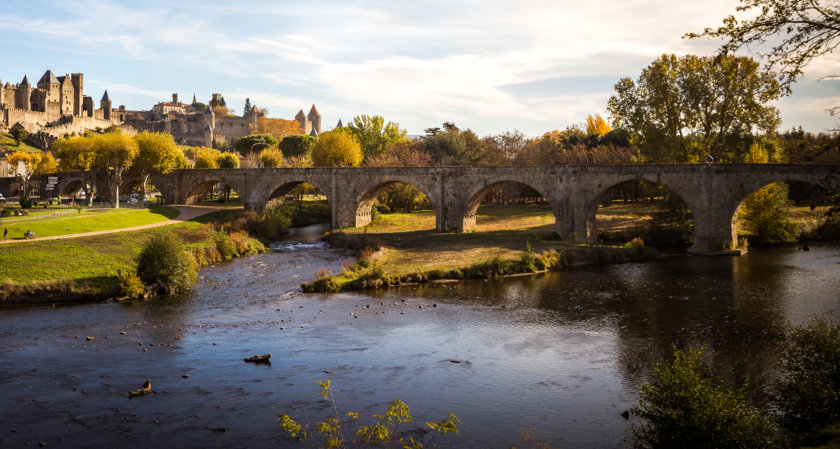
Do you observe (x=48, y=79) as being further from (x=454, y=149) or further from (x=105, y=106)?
(x=454, y=149)

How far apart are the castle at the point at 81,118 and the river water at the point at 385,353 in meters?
97.5

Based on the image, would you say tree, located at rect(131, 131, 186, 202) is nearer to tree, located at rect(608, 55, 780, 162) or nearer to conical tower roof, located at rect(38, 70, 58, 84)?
tree, located at rect(608, 55, 780, 162)

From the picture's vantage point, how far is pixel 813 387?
14.3 metres

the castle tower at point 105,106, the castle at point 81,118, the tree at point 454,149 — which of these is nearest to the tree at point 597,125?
the tree at point 454,149

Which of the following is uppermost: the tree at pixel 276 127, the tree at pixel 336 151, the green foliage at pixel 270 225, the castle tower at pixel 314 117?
the castle tower at pixel 314 117

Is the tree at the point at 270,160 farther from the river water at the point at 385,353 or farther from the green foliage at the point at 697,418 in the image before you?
the green foliage at the point at 697,418

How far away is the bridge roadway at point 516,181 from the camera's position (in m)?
43.3

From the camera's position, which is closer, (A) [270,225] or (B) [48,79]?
(A) [270,225]

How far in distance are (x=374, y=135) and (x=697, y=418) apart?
76.6 m

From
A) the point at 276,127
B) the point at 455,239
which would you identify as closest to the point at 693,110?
the point at 455,239

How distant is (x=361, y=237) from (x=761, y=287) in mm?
29044

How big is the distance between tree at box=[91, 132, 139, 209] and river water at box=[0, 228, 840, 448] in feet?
96.7

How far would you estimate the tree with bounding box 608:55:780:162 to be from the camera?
49.2 metres

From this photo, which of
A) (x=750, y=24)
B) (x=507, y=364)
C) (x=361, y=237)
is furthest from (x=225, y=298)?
(x=750, y=24)
